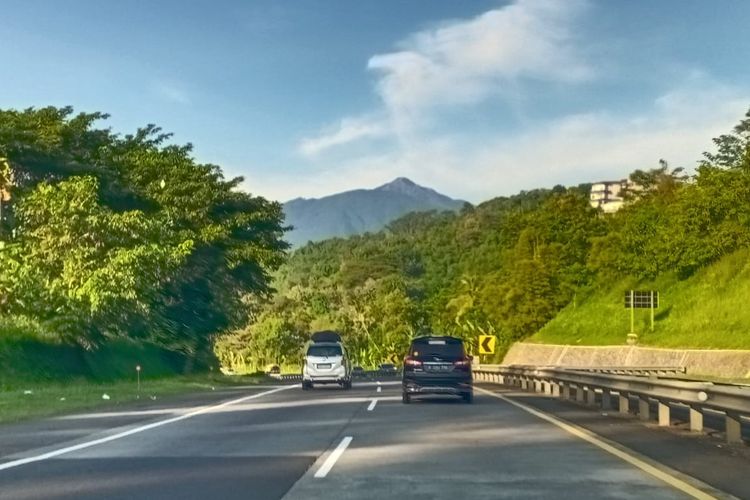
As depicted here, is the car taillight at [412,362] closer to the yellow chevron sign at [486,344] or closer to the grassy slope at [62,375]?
the grassy slope at [62,375]

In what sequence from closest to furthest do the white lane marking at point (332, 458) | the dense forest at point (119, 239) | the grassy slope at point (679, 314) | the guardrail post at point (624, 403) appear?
the white lane marking at point (332, 458) < the guardrail post at point (624, 403) < the dense forest at point (119, 239) < the grassy slope at point (679, 314)

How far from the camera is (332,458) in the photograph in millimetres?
12609

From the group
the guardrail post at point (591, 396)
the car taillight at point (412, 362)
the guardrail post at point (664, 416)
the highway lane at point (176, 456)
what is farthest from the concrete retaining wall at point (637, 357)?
the highway lane at point (176, 456)

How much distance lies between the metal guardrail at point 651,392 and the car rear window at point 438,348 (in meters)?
3.16

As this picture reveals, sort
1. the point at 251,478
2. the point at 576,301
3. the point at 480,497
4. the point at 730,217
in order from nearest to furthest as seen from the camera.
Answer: the point at 480,497 → the point at 251,478 → the point at 730,217 → the point at 576,301

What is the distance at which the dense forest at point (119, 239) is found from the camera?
131ft

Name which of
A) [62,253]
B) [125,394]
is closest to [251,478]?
[125,394]

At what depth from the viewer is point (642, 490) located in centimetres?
987

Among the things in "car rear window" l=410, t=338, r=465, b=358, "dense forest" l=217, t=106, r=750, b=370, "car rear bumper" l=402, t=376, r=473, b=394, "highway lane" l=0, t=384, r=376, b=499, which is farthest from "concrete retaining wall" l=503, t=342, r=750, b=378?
"highway lane" l=0, t=384, r=376, b=499

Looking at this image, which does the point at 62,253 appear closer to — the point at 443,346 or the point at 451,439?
the point at 443,346

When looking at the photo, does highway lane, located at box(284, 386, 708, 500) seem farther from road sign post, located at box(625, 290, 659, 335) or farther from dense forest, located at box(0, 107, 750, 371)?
road sign post, located at box(625, 290, 659, 335)

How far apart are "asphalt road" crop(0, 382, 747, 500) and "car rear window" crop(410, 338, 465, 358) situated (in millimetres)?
4696

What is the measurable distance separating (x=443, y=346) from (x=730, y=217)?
220ft

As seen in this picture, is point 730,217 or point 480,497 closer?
point 480,497
